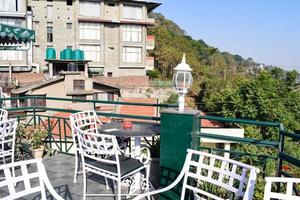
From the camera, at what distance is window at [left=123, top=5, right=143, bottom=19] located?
2908 centimetres

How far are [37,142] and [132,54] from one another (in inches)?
1007

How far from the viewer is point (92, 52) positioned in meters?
28.7

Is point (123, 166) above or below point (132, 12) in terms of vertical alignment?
below

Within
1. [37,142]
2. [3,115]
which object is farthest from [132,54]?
[3,115]

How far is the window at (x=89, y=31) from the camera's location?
2822 cm

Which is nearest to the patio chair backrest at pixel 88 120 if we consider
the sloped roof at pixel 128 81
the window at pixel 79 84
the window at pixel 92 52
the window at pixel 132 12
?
the window at pixel 79 84

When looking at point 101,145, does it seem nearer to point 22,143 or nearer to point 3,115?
point 3,115

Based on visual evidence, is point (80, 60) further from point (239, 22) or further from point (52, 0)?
point (239, 22)

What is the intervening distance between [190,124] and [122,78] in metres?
26.5

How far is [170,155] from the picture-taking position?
301 centimetres

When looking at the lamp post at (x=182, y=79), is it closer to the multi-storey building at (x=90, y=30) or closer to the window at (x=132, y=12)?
the multi-storey building at (x=90, y=30)

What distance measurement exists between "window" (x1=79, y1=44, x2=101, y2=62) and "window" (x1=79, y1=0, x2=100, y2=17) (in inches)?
114

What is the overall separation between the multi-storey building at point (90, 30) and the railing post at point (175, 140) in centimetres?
2596

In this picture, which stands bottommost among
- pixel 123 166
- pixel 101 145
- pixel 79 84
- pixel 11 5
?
pixel 123 166
